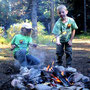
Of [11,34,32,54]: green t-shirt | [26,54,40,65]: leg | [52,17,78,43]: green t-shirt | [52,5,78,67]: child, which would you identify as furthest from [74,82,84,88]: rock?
[11,34,32,54]: green t-shirt

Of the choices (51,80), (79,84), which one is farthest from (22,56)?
(79,84)

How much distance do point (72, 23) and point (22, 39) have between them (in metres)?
1.48

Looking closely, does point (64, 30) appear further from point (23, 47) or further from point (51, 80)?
point (51, 80)

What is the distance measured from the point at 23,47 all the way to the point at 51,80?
2.00 meters

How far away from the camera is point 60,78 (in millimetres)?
3965

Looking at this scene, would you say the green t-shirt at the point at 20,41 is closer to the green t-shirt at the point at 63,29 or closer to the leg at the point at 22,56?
the leg at the point at 22,56

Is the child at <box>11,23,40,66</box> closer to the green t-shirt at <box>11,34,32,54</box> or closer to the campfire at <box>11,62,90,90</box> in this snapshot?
the green t-shirt at <box>11,34,32,54</box>

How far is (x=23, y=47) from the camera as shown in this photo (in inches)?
227

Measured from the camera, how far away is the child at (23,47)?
18.4 ft

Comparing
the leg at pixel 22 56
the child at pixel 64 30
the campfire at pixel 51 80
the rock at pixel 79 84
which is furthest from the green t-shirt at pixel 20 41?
the rock at pixel 79 84

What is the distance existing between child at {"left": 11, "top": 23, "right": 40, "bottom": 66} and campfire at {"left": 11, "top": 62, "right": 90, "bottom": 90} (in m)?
1.37

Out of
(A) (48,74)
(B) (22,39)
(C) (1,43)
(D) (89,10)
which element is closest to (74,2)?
(D) (89,10)

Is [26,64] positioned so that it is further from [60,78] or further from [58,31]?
[60,78]

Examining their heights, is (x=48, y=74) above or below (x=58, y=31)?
below
